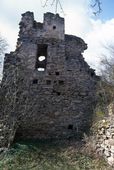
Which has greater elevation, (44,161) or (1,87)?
(1,87)

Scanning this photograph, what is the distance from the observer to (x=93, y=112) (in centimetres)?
1291

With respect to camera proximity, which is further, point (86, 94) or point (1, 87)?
point (86, 94)

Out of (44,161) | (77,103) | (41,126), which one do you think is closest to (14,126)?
(41,126)

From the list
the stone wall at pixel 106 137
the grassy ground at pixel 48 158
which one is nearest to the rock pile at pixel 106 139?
the stone wall at pixel 106 137

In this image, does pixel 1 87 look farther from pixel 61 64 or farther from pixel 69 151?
pixel 69 151

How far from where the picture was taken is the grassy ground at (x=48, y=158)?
9.42 meters

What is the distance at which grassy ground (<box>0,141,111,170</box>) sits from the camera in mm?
9422

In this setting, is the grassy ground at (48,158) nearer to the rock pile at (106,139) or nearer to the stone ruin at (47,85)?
the rock pile at (106,139)

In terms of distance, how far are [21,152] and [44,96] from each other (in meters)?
3.45

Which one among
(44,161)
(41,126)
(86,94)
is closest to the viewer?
(44,161)

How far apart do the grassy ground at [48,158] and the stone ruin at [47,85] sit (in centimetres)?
125

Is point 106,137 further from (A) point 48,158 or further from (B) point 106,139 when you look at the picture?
(A) point 48,158

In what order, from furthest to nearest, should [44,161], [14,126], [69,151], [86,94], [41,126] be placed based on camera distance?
[86,94] → [41,126] → [14,126] → [69,151] → [44,161]

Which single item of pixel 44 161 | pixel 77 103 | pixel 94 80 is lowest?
pixel 44 161
